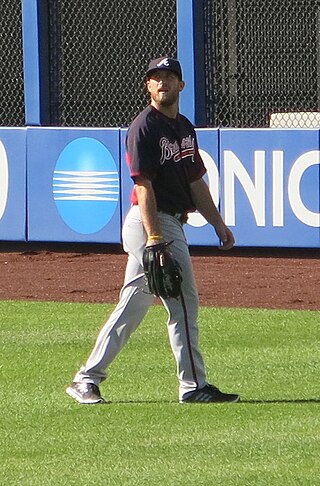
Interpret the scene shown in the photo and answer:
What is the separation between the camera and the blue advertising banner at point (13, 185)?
47.1 feet

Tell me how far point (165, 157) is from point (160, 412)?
1334mm

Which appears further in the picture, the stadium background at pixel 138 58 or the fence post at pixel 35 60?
the stadium background at pixel 138 58

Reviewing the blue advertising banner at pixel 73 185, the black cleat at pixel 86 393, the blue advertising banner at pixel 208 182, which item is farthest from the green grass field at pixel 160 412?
the blue advertising banner at pixel 73 185

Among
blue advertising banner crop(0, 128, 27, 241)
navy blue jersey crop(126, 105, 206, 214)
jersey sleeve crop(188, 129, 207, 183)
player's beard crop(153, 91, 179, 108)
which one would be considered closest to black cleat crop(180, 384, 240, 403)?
navy blue jersey crop(126, 105, 206, 214)

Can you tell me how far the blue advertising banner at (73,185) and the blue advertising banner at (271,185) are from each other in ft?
4.22

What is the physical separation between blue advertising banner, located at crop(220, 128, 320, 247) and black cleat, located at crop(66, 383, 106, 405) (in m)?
6.36

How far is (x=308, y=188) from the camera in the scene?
13.1 m

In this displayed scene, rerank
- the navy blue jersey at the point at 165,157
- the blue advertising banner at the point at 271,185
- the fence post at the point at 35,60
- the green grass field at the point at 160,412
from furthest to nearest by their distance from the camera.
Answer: the fence post at the point at 35,60 < the blue advertising banner at the point at 271,185 < the navy blue jersey at the point at 165,157 < the green grass field at the point at 160,412

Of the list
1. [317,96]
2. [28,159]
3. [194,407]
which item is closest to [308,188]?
[28,159]

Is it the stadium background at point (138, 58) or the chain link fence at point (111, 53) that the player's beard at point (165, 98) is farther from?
the chain link fence at point (111, 53)

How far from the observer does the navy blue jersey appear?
22.3 ft

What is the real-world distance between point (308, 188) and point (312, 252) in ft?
2.95

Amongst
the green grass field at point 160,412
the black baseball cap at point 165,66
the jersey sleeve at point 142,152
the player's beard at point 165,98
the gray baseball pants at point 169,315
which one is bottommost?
the green grass field at point 160,412

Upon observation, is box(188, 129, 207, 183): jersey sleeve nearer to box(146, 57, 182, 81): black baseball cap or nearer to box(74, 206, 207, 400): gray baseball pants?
box(74, 206, 207, 400): gray baseball pants
